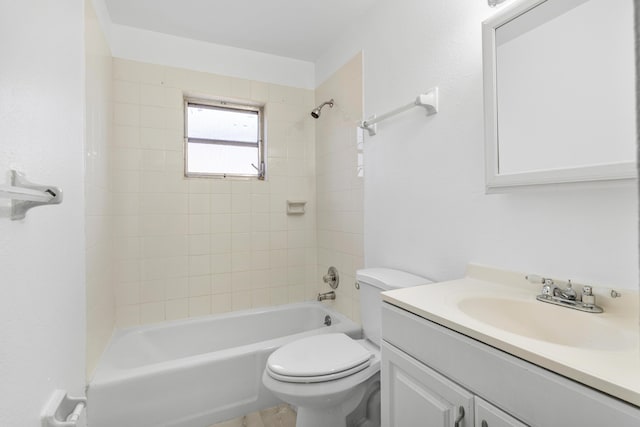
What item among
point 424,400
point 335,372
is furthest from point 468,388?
point 335,372

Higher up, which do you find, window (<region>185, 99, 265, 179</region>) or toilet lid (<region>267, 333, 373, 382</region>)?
window (<region>185, 99, 265, 179</region>)

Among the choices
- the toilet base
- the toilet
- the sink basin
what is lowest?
the toilet base

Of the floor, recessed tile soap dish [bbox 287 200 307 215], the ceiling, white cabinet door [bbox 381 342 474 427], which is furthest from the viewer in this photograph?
recessed tile soap dish [bbox 287 200 307 215]

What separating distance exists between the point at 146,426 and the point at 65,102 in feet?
4.85

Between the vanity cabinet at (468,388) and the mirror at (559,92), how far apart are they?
552 mm

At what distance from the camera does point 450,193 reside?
128 centimetres

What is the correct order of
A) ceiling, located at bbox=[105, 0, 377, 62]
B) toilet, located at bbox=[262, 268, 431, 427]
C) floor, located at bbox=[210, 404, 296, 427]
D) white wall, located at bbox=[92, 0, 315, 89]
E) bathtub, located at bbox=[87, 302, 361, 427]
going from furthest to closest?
white wall, located at bbox=[92, 0, 315, 89] → ceiling, located at bbox=[105, 0, 377, 62] → floor, located at bbox=[210, 404, 296, 427] → bathtub, located at bbox=[87, 302, 361, 427] → toilet, located at bbox=[262, 268, 431, 427]

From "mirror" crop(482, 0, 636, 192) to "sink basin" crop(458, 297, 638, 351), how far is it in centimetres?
38

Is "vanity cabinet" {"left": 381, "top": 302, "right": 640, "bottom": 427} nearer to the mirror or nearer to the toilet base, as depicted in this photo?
the toilet base

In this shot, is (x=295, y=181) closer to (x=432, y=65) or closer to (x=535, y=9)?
(x=432, y=65)

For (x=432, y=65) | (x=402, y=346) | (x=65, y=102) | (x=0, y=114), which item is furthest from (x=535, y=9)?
(x=65, y=102)

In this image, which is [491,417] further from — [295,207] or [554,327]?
[295,207]

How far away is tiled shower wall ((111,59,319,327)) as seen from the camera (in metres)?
1.96

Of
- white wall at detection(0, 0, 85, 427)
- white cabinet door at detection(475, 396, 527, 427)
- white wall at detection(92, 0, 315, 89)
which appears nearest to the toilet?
white cabinet door at detection(475, 396, 527, 427)
